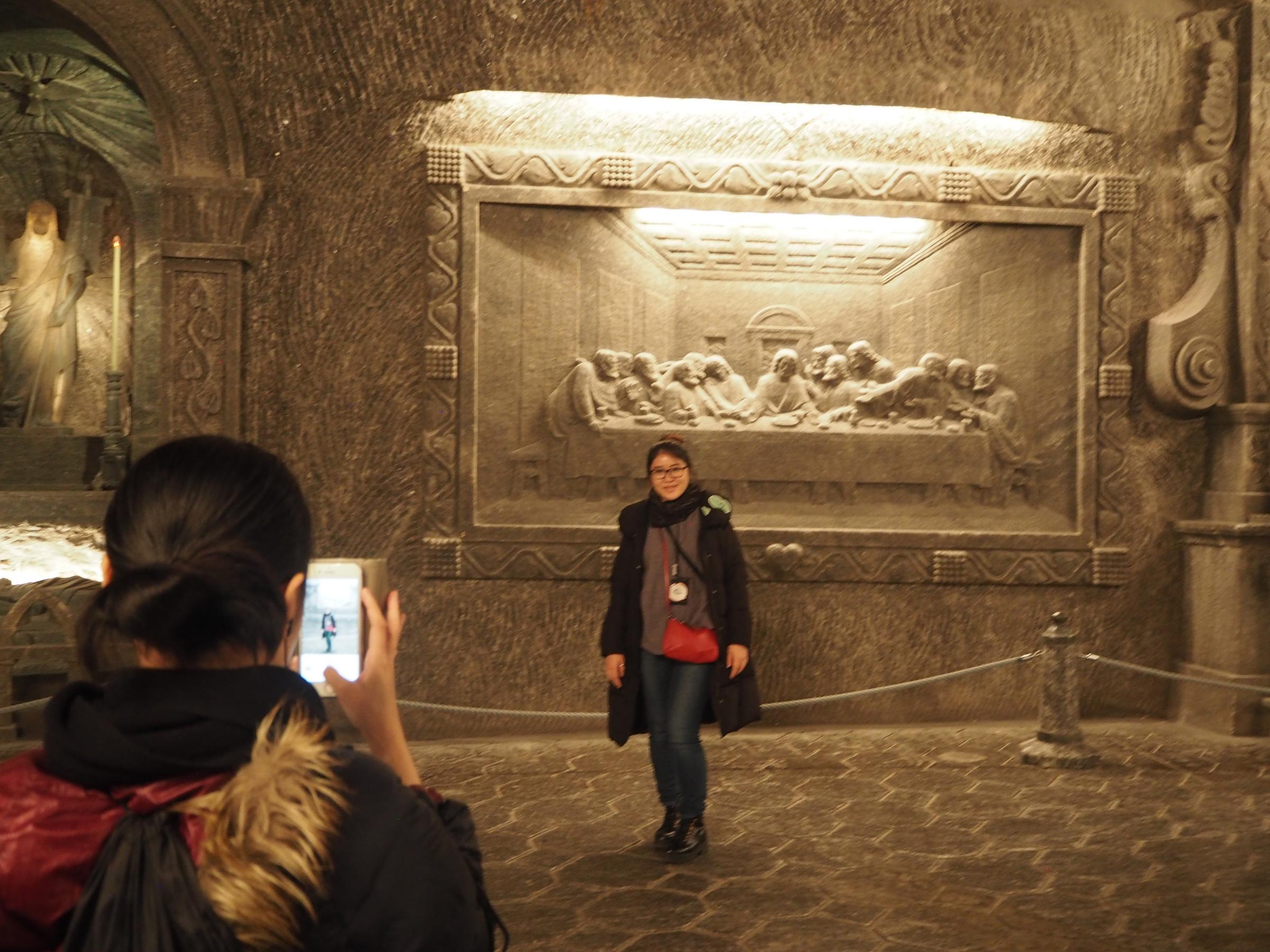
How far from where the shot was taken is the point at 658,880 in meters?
4.99

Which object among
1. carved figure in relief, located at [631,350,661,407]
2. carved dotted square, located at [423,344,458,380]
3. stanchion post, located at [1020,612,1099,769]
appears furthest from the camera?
carved figure in relief, located at [631,350,661,407]

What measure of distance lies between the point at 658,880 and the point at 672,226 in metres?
4.35

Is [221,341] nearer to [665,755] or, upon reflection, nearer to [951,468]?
[665,755]

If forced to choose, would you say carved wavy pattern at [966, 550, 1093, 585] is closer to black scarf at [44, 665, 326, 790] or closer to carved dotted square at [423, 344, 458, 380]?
carved dotted square at [423, 344, 458, 380]

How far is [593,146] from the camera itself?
25.7 ft

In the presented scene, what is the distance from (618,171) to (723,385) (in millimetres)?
1465

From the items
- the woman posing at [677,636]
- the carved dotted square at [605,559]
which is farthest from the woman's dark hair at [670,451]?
the carved dotted square at [605,559]

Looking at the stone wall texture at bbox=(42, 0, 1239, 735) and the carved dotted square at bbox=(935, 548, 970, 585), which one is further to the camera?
the carved dotted square at bbox=(935, 548, 970, 585)

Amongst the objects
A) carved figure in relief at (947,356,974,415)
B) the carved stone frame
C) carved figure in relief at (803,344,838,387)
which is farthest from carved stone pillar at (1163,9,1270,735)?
carved figure in relief at (803,344,838,387)

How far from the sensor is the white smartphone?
382 centimetres

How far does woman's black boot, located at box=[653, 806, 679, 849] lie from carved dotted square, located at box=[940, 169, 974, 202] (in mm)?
4520

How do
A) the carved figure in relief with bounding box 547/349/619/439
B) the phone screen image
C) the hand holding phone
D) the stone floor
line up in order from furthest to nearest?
1. the carved figure in relief with bounding box 547/349/619/439
2. the stone floor
3. the phone screen image
4. the hand holding phone

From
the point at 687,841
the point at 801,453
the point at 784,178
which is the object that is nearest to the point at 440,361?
the point at 801,453

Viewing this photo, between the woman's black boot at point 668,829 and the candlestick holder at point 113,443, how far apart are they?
17.6 ft
